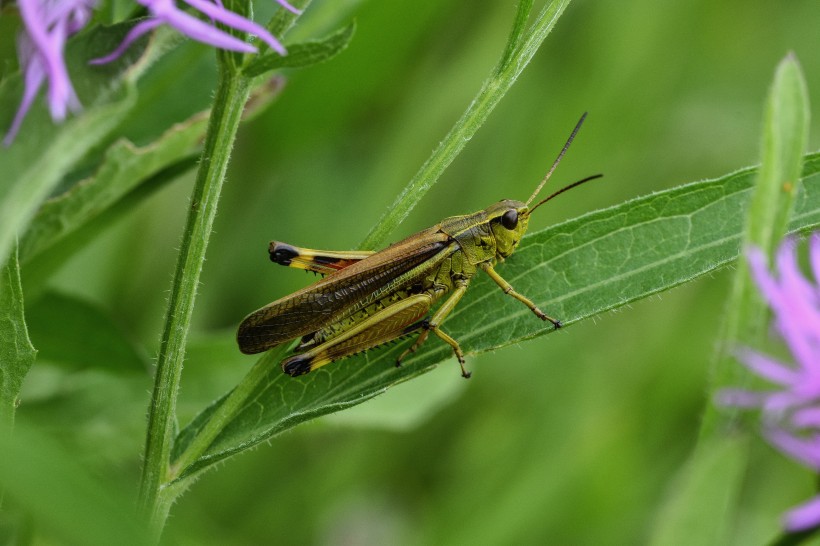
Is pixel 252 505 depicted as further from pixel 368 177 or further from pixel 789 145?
pixel 789 145

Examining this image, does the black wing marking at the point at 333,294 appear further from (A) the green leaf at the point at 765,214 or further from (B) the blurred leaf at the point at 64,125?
(A) the green leaf at the point at 765,214

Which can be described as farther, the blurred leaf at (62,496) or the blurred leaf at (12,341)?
the blurred leaf at (12,341)

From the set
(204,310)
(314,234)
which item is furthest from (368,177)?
(204,310)

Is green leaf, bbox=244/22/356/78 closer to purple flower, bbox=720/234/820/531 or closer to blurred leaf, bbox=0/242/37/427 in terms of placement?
blurred leaf, bbox=0/242/37/427

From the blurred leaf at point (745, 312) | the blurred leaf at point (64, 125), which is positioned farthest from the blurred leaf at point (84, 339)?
the blurred leaf at point (745, 312)

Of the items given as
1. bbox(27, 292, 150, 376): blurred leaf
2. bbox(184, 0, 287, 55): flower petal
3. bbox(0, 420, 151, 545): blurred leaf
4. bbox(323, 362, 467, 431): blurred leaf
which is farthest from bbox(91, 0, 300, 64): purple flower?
bbox(323, 362, 467, 431): blurred leaf

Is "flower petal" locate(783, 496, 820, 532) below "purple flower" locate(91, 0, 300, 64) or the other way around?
below
